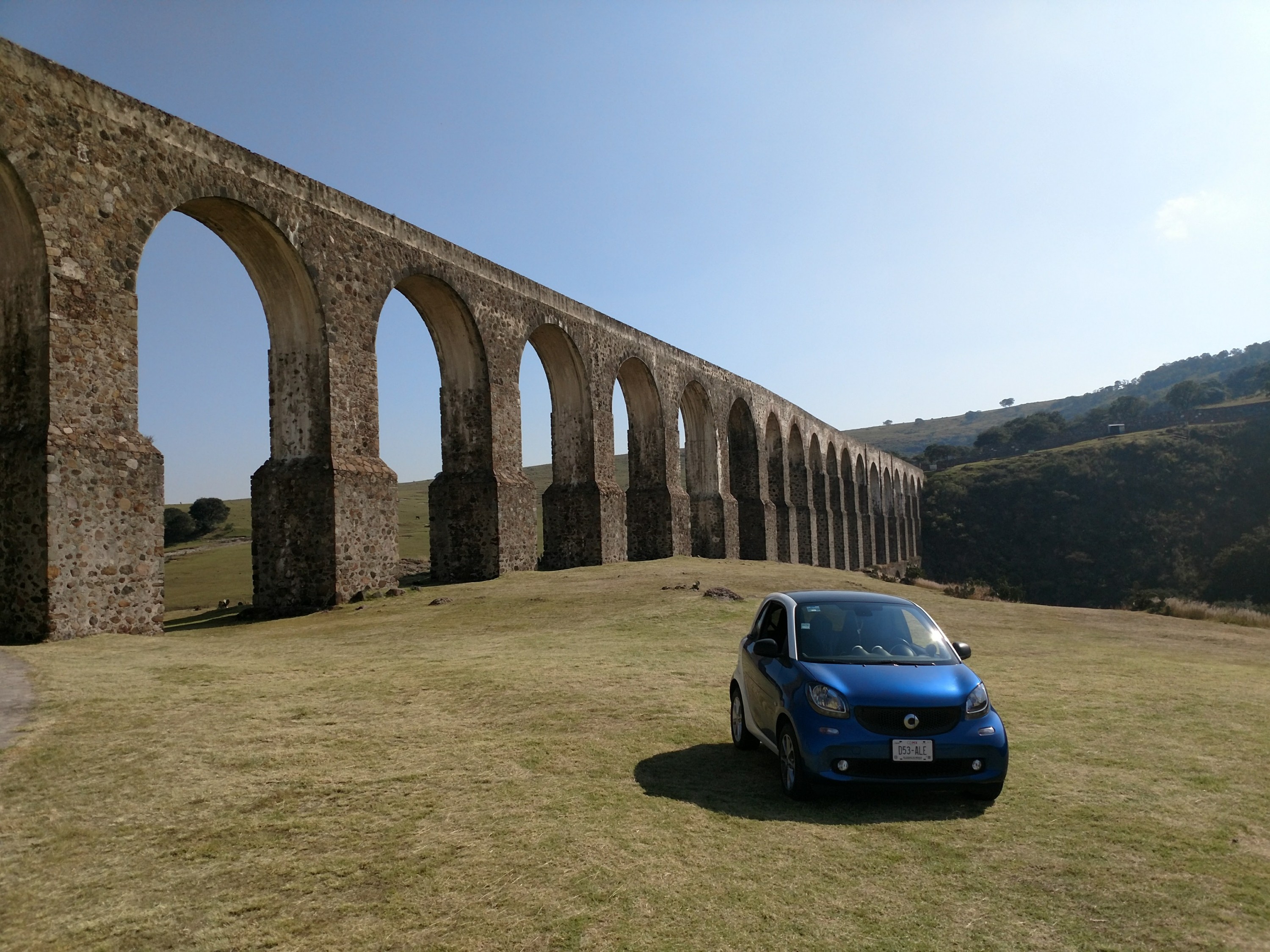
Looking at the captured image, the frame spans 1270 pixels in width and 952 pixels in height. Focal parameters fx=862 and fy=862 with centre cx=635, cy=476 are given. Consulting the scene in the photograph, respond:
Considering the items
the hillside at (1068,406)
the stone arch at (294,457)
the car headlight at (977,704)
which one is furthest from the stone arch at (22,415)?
the hillside at (1068,406)

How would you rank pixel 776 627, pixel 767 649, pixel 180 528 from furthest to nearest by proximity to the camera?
pixel 180 528 < pixel 776 627 < pixel 767 649

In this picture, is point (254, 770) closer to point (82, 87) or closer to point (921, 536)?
Result: point (82, 87)

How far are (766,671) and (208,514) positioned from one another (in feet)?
169

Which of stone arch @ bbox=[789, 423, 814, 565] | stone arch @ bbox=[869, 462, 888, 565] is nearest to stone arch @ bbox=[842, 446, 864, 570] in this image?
stone arch @ bbox=[869, 462, 888, 565]

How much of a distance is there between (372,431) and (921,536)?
72592 mm

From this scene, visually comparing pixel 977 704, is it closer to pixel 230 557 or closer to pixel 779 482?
pixel 779 482

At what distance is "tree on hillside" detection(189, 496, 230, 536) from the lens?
161ft

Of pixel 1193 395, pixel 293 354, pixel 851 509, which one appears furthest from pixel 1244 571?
pixel 1193 395

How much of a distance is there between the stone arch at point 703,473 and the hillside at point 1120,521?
25592mm

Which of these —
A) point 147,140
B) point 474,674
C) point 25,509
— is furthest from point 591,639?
point 147,140

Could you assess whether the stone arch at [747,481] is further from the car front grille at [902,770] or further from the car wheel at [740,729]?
the car front grille at [902,770]

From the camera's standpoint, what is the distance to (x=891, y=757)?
16.5 ft

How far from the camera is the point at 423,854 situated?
4.19 m

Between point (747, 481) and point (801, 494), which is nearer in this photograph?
point (747, 481)
